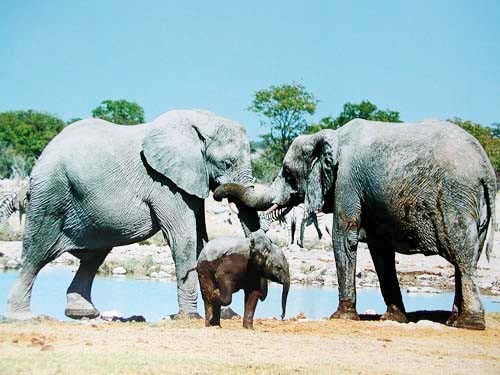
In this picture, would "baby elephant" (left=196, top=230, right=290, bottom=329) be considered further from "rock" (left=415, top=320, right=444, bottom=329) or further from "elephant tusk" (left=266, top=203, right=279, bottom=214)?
"elephant tusk" (left=266, top=203, right=279, bottom=214)

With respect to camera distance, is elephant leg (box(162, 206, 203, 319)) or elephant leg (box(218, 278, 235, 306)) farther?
elephant leg (box(162, 206, 203, 319))

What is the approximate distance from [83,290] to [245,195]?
2.74m

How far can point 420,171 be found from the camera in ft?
39.7

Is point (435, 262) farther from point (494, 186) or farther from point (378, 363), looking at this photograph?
point (378, 363)

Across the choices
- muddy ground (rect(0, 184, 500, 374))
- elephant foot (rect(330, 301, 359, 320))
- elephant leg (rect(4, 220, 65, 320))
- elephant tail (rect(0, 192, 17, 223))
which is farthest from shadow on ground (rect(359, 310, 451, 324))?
elephant tail (rect(0, 192, 17, 223))

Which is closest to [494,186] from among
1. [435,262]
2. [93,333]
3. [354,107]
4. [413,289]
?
[93,333]

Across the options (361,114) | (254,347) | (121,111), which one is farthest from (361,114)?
(254,347)

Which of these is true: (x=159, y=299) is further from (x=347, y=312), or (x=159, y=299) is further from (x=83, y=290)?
(x=347, y=312)

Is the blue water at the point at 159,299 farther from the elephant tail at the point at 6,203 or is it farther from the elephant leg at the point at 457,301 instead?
the elephant leg at the point at 457,301

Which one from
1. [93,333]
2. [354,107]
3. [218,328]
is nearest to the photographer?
[93,333]

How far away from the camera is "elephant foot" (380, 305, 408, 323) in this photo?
42.8 feet

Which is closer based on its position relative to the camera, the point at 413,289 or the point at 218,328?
the point at 218,328

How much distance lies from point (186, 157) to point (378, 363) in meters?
5.32

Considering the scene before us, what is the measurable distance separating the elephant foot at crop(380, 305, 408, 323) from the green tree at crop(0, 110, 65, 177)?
52.7 m
